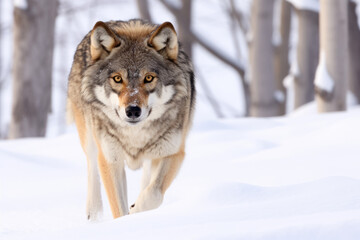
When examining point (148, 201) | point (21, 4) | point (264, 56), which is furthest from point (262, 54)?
point (148, 201)

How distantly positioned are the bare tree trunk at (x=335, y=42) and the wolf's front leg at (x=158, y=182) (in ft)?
14.9

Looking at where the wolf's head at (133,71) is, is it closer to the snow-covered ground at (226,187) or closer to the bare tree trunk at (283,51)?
the snow-covered ground at (226,187)

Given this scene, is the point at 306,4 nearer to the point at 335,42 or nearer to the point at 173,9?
the point at 335,42

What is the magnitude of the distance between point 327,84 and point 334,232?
248 inches

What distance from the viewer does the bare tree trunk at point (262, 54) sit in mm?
12375

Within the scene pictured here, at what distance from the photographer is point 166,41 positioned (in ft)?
14.3

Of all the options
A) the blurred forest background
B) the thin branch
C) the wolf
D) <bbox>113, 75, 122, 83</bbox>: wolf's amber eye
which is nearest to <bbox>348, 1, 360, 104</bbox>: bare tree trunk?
the blurred forest background

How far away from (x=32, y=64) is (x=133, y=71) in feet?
18.0

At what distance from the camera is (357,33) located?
37.0 feet

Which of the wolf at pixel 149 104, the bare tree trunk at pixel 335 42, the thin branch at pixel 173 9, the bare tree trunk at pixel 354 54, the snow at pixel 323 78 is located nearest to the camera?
the wolf at pixel 149 104

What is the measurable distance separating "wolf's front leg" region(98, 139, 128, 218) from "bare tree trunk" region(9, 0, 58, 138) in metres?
5.16

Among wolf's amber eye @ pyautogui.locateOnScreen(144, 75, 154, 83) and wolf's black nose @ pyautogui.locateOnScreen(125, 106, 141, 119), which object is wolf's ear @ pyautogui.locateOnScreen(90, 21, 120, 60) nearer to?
Result: wolf's amber eye @ pyautogui.locateOnScreen(144, 75, 154, 83)

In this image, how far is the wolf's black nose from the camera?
387 centimetres

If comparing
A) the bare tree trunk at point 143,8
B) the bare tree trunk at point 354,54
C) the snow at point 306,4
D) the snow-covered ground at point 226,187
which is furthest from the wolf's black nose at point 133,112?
the bare tree trunk at point 143,8
